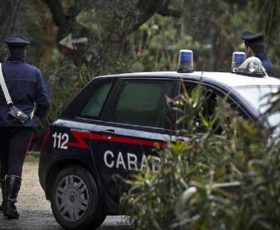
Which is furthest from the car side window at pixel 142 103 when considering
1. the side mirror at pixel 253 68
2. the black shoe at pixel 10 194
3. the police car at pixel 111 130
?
the black shoe at pixel 10 194

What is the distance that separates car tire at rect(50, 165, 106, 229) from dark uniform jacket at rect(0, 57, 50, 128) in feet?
3.32


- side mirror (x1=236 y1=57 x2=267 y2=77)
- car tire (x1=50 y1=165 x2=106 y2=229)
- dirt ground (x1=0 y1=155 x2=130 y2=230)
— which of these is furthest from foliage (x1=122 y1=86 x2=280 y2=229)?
car tire (x1=50 y1=165 x2=106 y2=229)

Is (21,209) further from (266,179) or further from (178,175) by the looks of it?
(266,179)

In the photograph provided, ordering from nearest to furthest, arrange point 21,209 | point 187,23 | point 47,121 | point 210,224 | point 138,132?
point 210,224 < point 138,132 < point 21,209 < point 47,121 < point 187,23

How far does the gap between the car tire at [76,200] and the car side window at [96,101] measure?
0.58 m

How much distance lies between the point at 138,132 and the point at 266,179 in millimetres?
3511

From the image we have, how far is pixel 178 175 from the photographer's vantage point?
19.7 feet

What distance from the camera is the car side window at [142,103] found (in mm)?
8352

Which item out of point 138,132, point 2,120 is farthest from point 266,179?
point 2,120

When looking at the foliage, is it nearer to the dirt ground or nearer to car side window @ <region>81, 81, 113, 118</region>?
the dirt ground

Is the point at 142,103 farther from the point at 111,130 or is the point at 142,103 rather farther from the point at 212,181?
the point at 212,181

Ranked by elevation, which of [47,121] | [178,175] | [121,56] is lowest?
[47,121]

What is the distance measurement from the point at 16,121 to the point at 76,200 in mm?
1302

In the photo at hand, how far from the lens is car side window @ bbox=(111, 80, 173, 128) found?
8.35 metres
